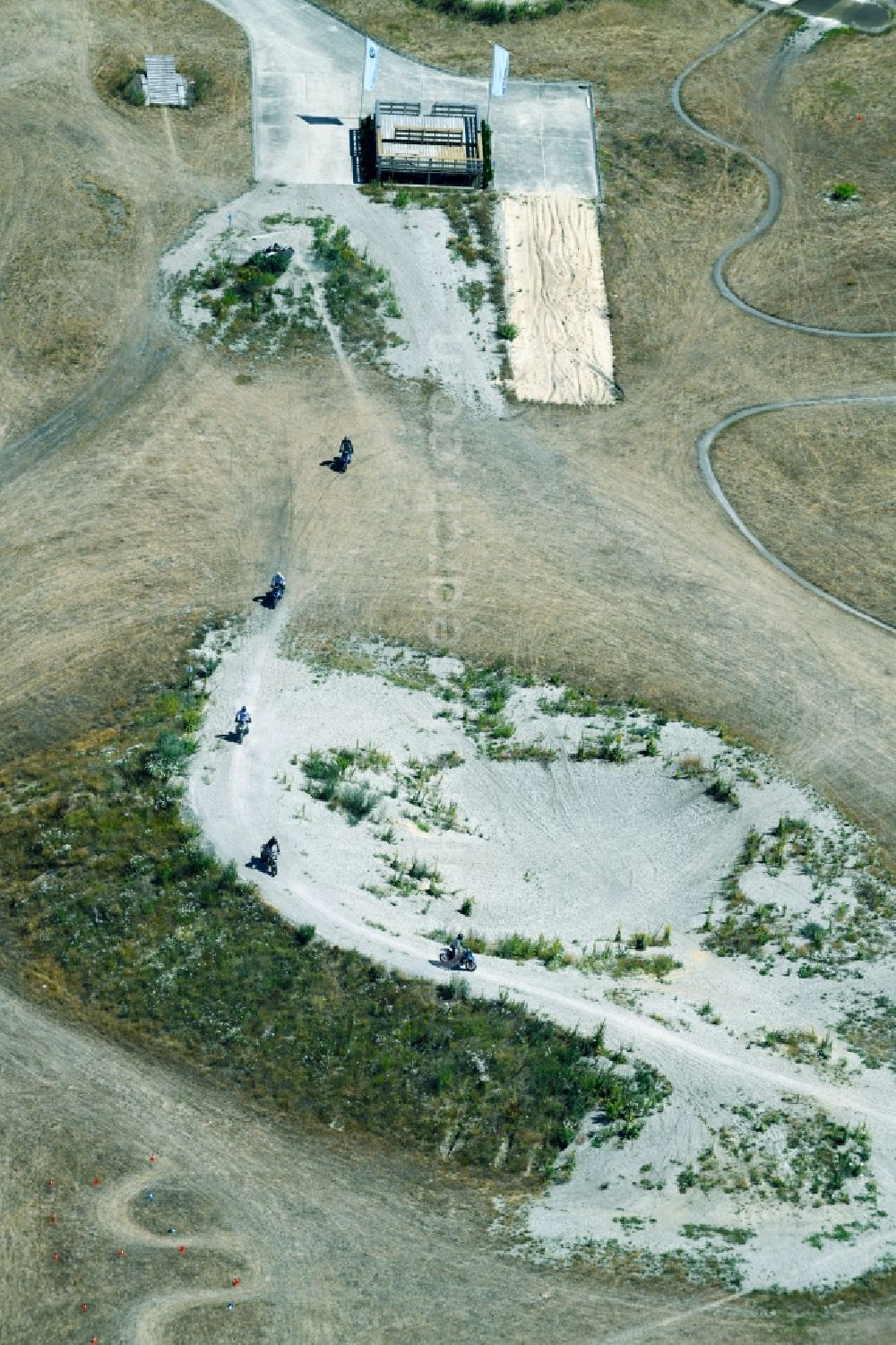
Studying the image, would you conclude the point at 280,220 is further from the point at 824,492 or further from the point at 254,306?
the point at 824,492

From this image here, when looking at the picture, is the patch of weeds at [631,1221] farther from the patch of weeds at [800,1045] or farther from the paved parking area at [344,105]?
the paved parking area at [344,105]

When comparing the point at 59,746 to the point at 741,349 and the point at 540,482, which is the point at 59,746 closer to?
the point at 540,482

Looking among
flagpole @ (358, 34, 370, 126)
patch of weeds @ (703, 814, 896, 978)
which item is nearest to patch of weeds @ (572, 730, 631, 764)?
patch of weeds @ (703, 814, 896, 978)

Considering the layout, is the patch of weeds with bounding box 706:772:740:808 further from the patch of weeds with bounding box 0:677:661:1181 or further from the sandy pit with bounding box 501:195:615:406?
the sandy pit with bounding box 501:195:615:406

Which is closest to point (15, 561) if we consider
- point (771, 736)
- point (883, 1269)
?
point (771, 736)

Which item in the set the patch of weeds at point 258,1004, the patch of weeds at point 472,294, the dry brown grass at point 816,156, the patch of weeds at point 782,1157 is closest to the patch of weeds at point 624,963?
the patch of weeds at point 258,1004

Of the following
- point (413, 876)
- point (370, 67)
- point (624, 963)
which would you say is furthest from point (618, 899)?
point (370, 67)

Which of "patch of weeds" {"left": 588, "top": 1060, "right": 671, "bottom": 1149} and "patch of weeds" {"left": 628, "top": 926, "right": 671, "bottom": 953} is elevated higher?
"patch of weeds" {"left": 628, "top": 926, "right": 671, "bottom": 953}
